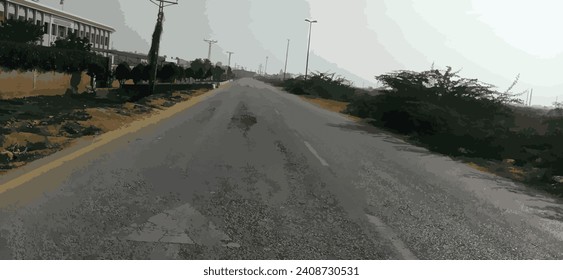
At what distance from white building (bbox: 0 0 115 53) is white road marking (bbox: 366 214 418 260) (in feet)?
165

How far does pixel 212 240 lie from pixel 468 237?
9.40 feet

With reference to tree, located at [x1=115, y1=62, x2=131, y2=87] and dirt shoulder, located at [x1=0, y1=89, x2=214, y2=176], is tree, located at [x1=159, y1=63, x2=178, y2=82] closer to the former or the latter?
tree, located at [x1=115, y1=62, x2=131, y2=87]

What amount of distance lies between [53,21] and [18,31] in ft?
94.8

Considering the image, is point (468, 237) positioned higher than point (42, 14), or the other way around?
point (42, 14)

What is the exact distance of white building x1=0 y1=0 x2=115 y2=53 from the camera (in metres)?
55.5

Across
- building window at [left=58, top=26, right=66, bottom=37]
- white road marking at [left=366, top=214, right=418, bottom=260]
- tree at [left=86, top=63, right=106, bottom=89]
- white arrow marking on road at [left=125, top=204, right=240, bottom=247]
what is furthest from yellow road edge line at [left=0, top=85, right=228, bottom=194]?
building window at [left=58, top=26, right=66, bottom=37]

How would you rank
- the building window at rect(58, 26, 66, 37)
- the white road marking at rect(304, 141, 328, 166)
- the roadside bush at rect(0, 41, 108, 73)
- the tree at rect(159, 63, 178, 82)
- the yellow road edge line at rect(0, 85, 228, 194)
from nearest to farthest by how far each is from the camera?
the yellow road edge line at rect(0, 85, 228, 194), the white road marking at rect(304, 141, 328, 166), the roadside bush at rect(0, 41, 108, 73), the tree at rect(159, 63, 178, 82), the building window at rect(58, 26, 66, 37)

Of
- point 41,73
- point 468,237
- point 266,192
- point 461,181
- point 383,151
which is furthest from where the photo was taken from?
point 41,73

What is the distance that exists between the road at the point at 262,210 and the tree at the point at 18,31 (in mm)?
35973

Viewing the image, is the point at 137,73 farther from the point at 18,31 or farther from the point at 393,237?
the point at 393,237

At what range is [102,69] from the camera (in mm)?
32156

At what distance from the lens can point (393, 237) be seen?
17.5ft

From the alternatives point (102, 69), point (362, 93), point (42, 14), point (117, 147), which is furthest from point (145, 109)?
point (42, 14)
